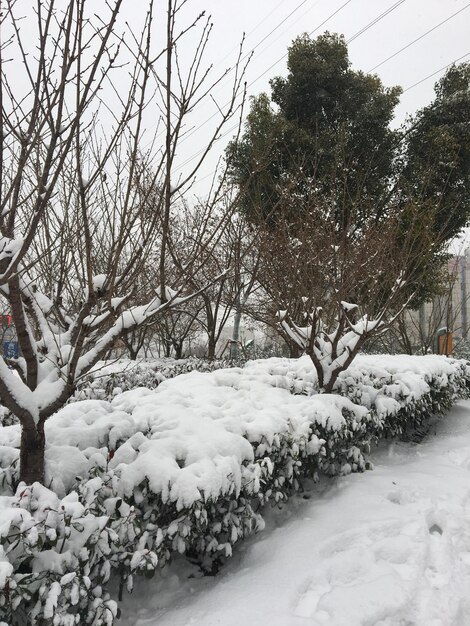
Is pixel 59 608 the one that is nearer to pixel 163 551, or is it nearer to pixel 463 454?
pixel 163 551

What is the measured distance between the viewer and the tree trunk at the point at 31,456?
6.90ft

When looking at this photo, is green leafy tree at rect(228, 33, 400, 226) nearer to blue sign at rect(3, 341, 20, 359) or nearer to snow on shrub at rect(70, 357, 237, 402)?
snow on shrub at rect(70, 357, 237, 402)

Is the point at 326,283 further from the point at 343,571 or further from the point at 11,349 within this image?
the point at 11,349

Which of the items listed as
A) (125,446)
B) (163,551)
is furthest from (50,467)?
(163,551)

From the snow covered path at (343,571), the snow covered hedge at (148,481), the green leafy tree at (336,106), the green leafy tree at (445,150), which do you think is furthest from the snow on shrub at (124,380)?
the green leafy tree at (445,150)

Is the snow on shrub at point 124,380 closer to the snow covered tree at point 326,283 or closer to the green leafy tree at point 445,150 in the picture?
the snow covered tree at point 326,283

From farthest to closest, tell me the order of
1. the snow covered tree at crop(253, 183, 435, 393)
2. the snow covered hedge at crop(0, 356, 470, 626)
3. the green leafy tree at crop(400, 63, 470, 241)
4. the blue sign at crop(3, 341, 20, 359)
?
the green leafy tree at crop(400, 63, 470, 241) → the blue sign at crop(3, 341, 20, 359) → the snow covered tree at crop(253, 183, 435, 393) → the snow covered hedge at crop(0, 356, 470, 626)

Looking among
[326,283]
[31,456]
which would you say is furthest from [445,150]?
[31,456]

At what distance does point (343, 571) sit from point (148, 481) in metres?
1.15

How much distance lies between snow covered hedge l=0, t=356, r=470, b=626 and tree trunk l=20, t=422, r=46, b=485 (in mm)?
71

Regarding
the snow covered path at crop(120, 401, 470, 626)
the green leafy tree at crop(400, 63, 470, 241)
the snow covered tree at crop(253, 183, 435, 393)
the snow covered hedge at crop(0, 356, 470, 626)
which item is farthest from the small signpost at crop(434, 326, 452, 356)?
the snow covered path at crop(120, 401, 470, 626)

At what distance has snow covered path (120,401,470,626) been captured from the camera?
201 centimetres

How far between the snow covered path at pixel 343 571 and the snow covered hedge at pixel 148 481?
19 cm

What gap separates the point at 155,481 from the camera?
212 cm
